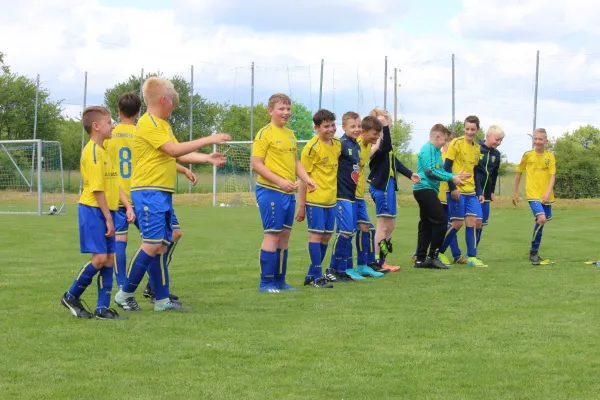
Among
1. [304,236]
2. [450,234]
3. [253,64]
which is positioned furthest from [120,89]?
[450,234]

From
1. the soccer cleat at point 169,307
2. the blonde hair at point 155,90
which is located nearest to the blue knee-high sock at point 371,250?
the soccer cleat at point 169,307

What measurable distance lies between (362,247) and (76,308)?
4.86m

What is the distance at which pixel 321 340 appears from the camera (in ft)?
20.8

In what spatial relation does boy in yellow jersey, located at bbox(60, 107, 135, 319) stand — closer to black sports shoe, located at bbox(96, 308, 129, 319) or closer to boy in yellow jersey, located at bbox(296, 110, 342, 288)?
black sports shoe, located at bbox(96, 308, 129, 319)

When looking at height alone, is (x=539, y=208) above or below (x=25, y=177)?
above

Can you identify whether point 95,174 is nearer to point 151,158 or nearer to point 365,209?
point 151,158

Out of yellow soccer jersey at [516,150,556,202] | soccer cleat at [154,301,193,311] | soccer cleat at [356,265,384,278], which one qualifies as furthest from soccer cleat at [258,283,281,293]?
yellow soccer jersey at [516,150,556,202]

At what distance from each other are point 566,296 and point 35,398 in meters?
5.90

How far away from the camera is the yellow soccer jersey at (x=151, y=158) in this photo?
764 cm

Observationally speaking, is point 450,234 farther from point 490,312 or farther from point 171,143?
point 171,143

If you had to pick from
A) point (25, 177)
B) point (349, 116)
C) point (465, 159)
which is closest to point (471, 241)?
point (465, 159)

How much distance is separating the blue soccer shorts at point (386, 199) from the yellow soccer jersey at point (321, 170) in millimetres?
1926

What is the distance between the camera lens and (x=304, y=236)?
61.0ft

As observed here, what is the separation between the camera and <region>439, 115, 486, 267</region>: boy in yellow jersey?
12.5m
